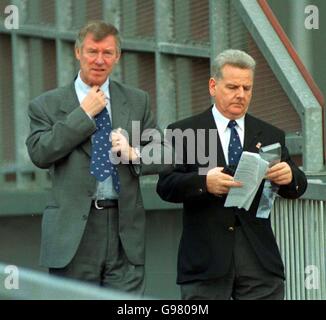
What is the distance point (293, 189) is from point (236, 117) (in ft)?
1.56

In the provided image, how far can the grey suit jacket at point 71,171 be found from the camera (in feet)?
19.0

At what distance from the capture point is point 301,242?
676cm

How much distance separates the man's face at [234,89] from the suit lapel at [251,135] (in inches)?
3.9

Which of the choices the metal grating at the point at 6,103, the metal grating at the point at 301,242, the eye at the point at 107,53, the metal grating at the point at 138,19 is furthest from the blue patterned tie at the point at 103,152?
the metal grating at the point at 6,103

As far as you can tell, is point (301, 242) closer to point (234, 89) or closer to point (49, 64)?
point (234, 89)

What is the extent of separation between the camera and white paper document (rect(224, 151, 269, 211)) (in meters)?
5.74

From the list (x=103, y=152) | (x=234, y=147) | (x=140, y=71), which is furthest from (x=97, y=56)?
(x=140, y=71)

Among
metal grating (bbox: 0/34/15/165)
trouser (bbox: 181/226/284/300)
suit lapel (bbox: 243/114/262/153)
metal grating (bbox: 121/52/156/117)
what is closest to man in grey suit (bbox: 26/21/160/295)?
trouser (bbox: 181/226/284/300)

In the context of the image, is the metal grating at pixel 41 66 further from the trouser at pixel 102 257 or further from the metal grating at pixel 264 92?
the trouser at pixel 102 257

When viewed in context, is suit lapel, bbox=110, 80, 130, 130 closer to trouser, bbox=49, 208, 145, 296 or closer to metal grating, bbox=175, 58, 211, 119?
trouser, bbox=49, 208, 145, 296

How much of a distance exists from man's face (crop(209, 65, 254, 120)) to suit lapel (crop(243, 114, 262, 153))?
0.10m

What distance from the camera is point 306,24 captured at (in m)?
8.70
